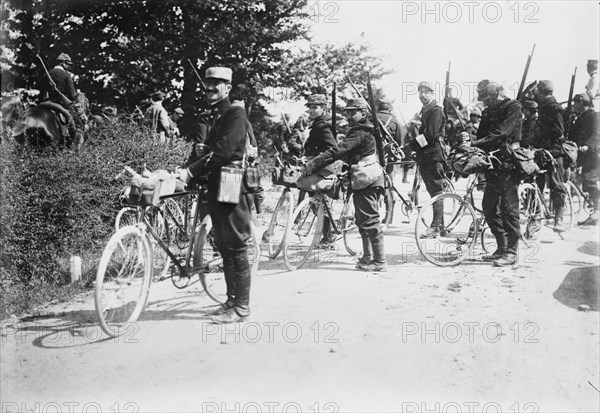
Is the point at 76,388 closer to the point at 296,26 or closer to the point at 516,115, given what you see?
the point at 516,115

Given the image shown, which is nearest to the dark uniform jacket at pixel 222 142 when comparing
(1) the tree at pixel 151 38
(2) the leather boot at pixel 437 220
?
(2) the leather boot at pixel 437 220

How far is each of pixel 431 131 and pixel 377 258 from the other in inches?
113

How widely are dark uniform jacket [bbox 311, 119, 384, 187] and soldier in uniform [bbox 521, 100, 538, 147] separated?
3.39 m

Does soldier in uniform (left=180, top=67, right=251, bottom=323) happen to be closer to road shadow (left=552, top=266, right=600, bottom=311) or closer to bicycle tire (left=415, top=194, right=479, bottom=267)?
bicycle tire (left=415, top=194, right=479, bottom=267)

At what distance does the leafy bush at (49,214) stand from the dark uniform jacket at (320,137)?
2508mm

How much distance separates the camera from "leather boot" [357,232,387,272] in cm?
623

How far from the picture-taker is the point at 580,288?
5.22m

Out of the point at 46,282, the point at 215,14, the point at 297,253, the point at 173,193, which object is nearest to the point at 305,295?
the point at 297,253

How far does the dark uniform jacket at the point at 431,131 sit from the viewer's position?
8172 millimetres

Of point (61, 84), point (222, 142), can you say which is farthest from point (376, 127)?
point (61, 84)

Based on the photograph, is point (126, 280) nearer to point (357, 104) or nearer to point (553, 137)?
point (357, 104)

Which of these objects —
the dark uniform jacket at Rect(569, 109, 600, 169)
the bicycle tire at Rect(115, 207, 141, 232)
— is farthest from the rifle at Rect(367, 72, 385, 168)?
the dark uniform jacket at Rect(569, 109, 600, 169)

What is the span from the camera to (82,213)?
19.9ft

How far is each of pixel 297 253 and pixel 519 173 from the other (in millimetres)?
2876
